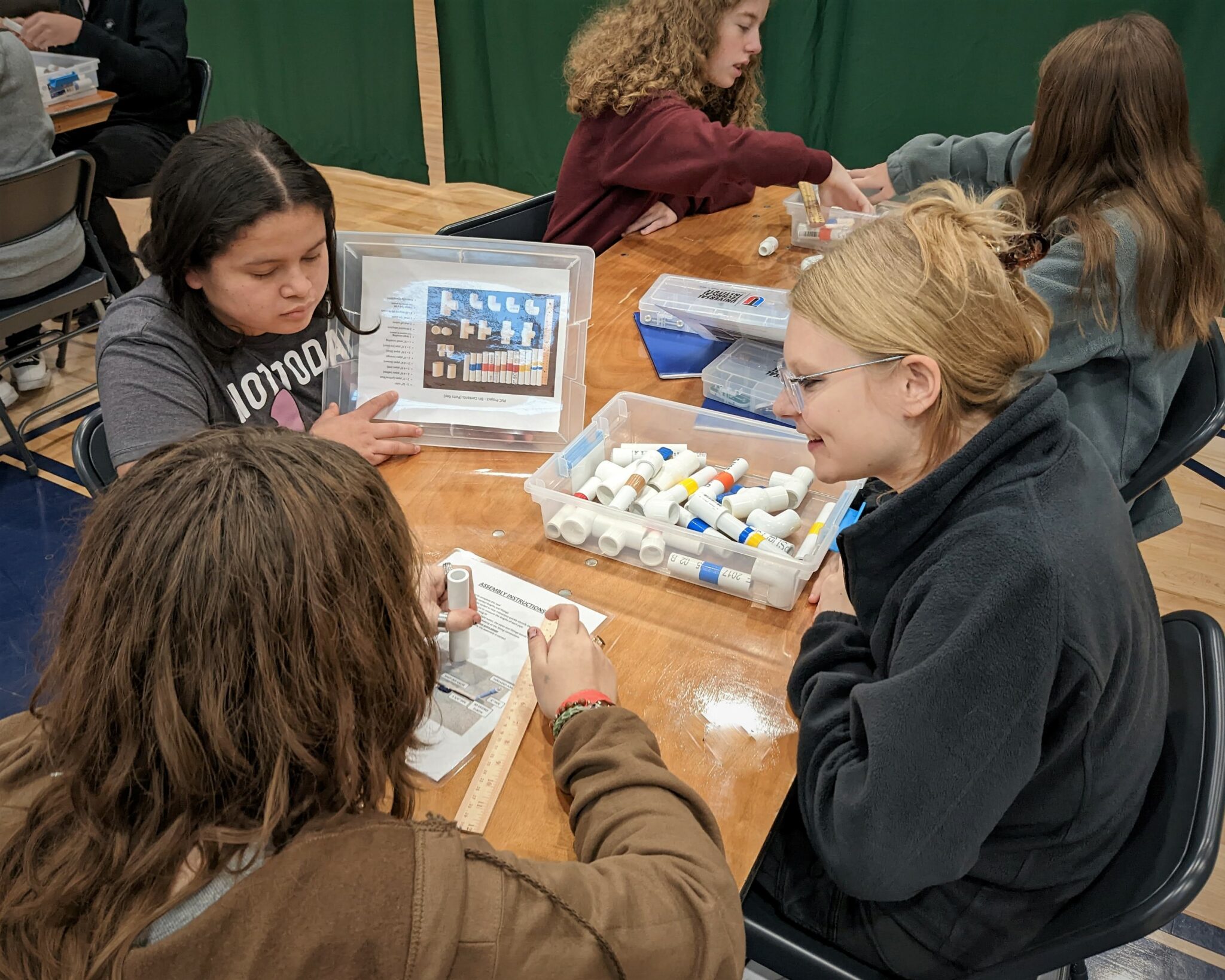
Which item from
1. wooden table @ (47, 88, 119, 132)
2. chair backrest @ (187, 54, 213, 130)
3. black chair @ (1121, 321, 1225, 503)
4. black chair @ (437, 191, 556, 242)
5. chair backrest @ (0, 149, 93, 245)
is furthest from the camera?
chair backrest @ (187, 54, 213, 130)

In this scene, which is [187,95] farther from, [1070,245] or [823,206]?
[1070,245]

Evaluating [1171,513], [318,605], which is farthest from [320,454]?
[1171,513]

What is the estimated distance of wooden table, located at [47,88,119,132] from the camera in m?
3.06

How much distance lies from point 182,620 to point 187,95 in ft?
12.1

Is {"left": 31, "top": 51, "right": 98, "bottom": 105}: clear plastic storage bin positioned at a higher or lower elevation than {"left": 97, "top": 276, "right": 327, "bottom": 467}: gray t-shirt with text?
higher

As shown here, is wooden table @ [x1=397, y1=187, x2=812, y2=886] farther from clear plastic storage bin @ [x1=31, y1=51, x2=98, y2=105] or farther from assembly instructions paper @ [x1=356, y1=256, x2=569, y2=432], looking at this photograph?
clear plastic storage bin @ [x1=31, y1=51, x2=98, y2=105]

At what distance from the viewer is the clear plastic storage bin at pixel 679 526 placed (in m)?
1.35

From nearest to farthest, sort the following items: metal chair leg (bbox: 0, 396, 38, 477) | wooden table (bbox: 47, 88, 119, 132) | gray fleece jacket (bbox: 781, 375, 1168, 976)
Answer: gray fleece jacket (bbox: 781, 375, 1168, 976) → metal chair leg (bbox: 0, 396, 38, 477) → wooden table (bbox: 47, 88, 119, 132)

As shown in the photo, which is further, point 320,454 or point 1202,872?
point 1202,872

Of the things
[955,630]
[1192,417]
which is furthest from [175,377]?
[1192,417]

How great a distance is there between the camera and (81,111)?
312cm

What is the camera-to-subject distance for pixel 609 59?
8.14ft

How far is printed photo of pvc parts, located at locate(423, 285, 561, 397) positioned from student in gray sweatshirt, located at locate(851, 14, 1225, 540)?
953mm

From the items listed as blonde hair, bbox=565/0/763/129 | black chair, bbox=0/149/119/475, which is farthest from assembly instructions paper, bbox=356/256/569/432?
black chair, bbox=0/149/119/475
